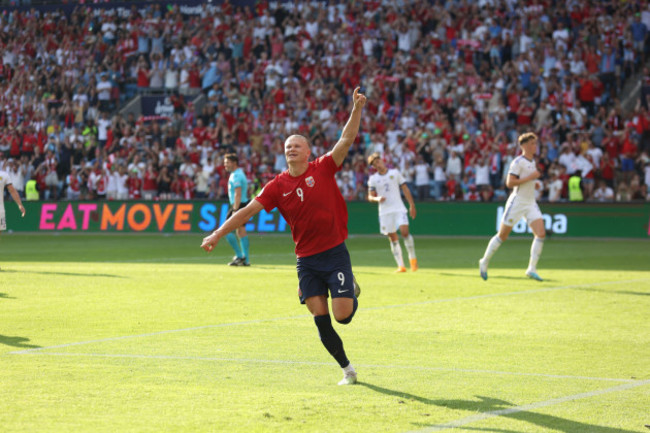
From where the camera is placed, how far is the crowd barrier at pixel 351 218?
29656 millimetres

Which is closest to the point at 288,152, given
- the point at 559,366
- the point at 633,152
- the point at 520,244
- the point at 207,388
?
the point at 207,388

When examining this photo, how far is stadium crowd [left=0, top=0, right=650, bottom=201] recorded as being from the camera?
107 feet

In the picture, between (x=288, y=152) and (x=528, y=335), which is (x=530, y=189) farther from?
(x=288, y=152)

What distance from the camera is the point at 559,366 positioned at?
9.17 m

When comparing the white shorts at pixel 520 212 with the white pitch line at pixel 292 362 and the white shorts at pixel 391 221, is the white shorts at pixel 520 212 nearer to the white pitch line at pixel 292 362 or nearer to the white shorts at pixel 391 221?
the white shorts at pixel 391 221

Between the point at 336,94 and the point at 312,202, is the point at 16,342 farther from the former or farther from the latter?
the point at 336,94

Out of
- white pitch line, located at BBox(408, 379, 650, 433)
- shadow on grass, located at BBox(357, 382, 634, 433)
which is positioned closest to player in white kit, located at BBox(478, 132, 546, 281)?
white pitch line, located at BBox(408, 379, 650, 433)

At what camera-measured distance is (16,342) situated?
1063 centimetres

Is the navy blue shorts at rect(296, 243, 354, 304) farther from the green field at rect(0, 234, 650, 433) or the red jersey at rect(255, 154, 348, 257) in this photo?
the green field at rect(0, 234, 650, 433)

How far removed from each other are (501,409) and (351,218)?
81.9 feet

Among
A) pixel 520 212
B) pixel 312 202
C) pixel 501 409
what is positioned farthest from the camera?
pixel 520 212

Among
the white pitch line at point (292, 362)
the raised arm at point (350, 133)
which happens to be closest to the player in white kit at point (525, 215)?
the white pitch line at point (292, 362)

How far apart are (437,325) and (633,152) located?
21.2 metres

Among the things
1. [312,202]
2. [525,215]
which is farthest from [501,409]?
[525,215]
